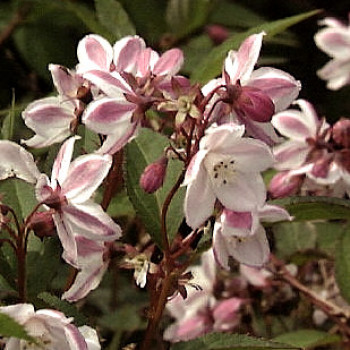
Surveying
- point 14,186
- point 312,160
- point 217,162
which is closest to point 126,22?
point 312,160

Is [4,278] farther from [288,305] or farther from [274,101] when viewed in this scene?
[288,305]

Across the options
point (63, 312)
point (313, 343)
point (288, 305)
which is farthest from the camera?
point (288, 305)

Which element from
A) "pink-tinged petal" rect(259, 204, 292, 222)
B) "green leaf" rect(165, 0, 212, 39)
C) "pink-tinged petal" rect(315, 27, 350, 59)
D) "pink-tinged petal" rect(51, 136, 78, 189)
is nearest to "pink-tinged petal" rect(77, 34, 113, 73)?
"pink-tinged petal" rect(51, 136, 78, 189)

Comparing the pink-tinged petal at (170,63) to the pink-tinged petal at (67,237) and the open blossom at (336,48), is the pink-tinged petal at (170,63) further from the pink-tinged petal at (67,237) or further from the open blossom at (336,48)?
the open blossom at (336,48)

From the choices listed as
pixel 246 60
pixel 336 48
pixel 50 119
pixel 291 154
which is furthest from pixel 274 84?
pixel 336 48

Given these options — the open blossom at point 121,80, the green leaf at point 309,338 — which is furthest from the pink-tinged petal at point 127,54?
the green leaf at point 309,338

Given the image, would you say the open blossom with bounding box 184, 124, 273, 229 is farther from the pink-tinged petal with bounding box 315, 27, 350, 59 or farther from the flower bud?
the pink-tinged petal with bounding box 315, 27, 350, 59

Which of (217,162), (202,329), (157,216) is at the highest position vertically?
(217,162)
